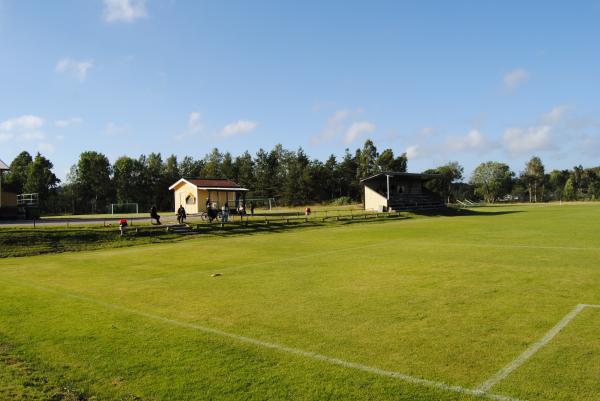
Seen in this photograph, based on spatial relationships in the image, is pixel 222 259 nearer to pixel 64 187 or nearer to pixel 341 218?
pixel 341 218

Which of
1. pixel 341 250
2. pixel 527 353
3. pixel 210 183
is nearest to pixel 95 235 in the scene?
pixel 341 250

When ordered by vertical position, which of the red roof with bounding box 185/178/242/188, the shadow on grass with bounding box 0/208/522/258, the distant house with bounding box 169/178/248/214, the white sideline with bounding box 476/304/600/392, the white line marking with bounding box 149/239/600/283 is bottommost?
the white sideline with bounding box 476/304/600/392

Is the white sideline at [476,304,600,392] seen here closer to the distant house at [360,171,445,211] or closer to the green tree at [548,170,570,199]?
the distant house at [360,171,445,211]

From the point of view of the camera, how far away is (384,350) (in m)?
6.21

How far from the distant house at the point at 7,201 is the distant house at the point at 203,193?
14.4 meters

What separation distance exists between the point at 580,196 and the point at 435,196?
1824 inches

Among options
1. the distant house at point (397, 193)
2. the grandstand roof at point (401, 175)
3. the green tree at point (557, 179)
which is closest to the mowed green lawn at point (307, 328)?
the distant house at point (397, 193)

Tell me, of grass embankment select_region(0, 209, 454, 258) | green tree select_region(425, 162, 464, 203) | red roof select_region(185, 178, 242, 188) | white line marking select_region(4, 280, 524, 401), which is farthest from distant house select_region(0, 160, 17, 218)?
green tree select_region(425, 162, 464, 203)

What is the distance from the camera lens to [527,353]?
5.98 m

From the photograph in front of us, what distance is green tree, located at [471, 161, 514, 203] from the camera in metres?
92.9

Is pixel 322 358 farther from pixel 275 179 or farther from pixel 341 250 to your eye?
pixel 275 179

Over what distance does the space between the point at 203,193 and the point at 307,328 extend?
121ft

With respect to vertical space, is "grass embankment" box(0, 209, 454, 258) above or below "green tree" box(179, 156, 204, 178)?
below

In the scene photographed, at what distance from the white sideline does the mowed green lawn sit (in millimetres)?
74
